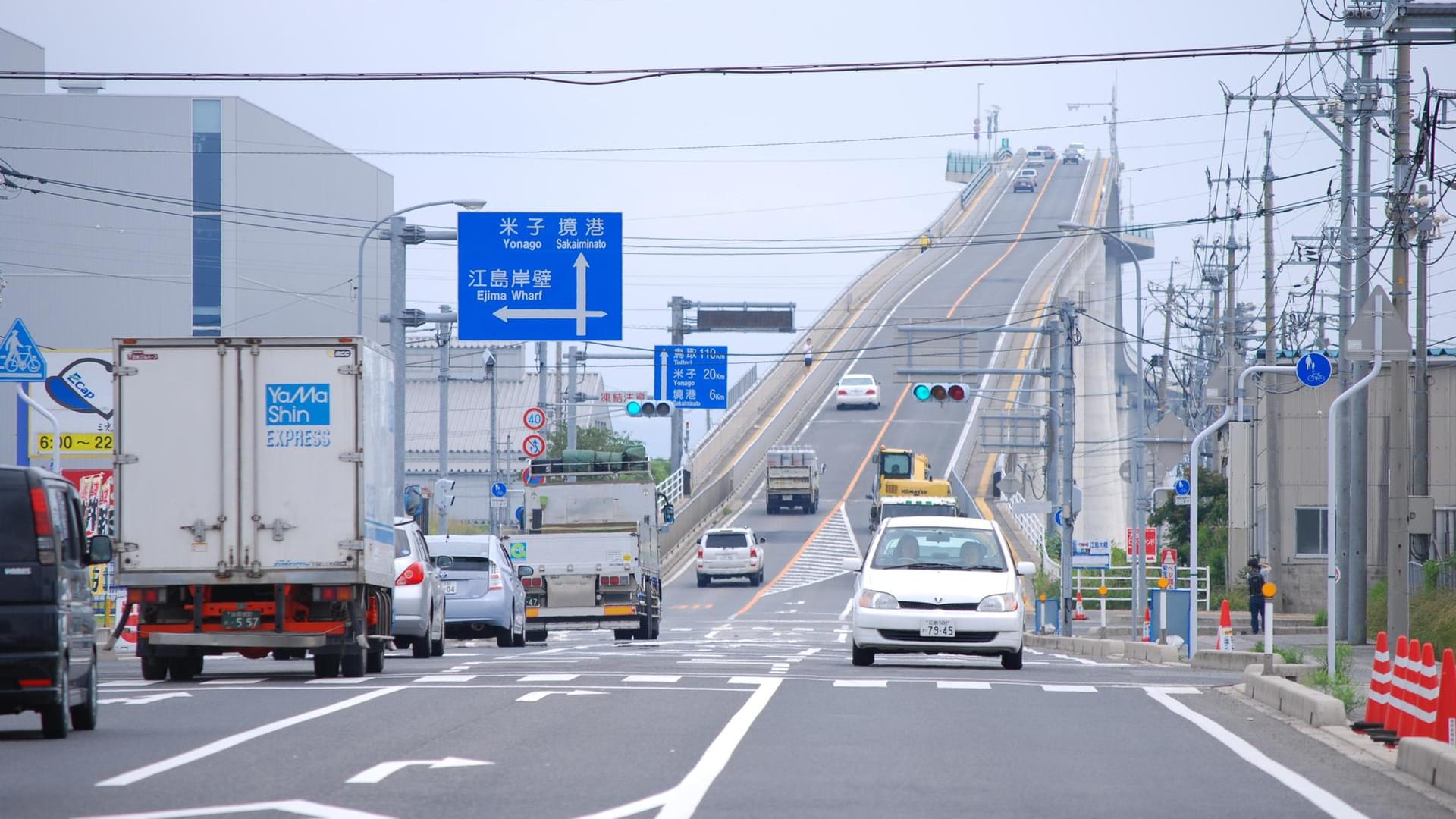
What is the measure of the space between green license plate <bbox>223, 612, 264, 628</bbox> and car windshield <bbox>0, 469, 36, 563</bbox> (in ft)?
17.8

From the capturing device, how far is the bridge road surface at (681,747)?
9.02 metres

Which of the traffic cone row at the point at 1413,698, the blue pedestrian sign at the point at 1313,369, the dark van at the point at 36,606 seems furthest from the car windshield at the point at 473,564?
the traffic cone row at the point at 1413,698

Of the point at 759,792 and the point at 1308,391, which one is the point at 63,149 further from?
the point at 759,792

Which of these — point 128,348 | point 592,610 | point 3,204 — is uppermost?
point 3,204

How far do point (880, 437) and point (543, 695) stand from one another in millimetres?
72411

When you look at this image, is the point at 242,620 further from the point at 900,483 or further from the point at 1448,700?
the point at 900,483

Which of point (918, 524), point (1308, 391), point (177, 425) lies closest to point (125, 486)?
point (177, 425)

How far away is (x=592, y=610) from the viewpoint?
30281 millimetres

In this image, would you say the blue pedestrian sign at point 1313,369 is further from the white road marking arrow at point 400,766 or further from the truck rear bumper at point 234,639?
the white road marking arrow at point 400,766

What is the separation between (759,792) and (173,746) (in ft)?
12.9

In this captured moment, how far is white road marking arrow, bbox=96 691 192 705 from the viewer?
14.9 metres

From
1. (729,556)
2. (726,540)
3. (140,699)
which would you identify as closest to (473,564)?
(140,699)

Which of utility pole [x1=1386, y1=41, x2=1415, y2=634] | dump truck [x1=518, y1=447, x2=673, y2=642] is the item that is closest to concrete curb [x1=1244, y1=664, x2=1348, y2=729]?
→ utility pole [x1=1386, y1=41, x2=1415, y2=634]

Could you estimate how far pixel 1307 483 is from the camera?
4444 cm
